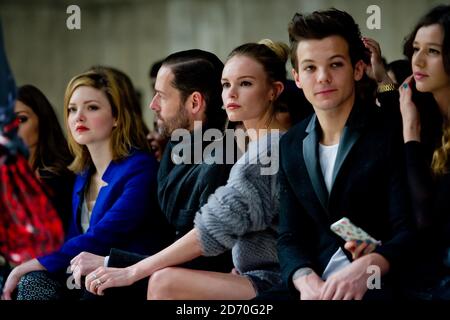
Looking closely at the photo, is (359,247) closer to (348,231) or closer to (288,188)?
(348,231)

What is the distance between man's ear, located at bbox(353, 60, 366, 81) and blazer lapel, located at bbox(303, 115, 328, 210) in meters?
0.21

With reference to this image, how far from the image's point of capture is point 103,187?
12.9ft

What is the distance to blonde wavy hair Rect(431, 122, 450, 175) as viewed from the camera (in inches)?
117

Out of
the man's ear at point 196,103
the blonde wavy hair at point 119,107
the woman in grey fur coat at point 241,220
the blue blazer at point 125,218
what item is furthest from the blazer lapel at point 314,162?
the blonde wavy hair at point 119,107

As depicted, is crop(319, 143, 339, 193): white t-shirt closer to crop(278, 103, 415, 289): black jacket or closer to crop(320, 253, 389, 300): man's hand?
crop(278, 103, 415, 289): black jacket

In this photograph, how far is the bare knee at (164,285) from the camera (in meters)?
3.11

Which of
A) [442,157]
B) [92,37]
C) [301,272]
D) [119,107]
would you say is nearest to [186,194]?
[119,107]

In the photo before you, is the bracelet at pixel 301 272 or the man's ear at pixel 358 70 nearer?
the bracelet at pixel 301 272

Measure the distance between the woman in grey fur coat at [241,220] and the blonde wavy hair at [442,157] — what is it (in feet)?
1.91

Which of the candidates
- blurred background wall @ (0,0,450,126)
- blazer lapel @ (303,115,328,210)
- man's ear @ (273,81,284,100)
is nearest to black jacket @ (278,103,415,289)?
blazer lapel @ (303,115,328,210)

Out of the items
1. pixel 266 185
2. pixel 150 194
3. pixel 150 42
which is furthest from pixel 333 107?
pixel 150 42

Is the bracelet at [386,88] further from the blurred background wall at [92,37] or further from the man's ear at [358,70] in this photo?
the blurred background wall at [92,37]

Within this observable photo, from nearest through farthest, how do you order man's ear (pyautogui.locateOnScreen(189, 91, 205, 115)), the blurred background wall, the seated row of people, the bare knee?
the seated row of people → the bare knee → man's ear (pyautogui.locateOnScreen(189, 91, 205, 115)) → the blurred background wall
